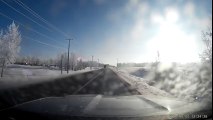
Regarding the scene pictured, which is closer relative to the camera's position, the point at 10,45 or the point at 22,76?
the point at 22,76

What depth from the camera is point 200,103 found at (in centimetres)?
413

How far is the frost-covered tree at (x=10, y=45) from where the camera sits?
199 feet

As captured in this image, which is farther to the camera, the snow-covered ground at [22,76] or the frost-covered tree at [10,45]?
the frost-covered tree at [10,45]

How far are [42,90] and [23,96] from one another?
3.58 metres

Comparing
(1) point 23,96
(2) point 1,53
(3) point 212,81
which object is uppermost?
(2) point 1,53

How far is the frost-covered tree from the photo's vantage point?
60616mm

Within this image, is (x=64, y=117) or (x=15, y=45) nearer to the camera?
(x=64, y=117)

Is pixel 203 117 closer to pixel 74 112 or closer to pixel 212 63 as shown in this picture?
pixel 212 63

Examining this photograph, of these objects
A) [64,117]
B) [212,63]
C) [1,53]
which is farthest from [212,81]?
[1,53]

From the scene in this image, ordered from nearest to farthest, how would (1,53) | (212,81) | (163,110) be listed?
(212,81), (163,110), (1,53)

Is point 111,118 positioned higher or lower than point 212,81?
lower

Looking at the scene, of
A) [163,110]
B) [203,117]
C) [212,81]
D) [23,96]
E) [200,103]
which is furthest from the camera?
[23,96]

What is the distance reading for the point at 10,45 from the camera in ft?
205

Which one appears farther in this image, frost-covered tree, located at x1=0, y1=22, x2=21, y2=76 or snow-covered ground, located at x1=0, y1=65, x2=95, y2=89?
frost-covered tree, located at x1=0, y1=22, x2=21, y2=76
